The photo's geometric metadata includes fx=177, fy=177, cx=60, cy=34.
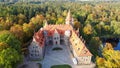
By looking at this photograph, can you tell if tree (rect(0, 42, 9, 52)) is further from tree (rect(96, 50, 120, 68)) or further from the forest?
→ tree (rect(96, 50, 120, 68))

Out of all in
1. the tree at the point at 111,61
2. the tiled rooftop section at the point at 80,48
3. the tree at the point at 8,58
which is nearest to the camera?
the tree at the point at 8,58

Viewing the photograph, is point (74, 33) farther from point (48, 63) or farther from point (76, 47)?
point (48, 63)

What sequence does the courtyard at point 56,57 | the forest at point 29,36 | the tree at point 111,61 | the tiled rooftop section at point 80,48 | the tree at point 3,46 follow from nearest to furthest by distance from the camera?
the tree at point 3,46
the forest at point 29,36
the tree at point 111,61
the tiled rooftop section at point 80,48
the courtyard at point 56,57

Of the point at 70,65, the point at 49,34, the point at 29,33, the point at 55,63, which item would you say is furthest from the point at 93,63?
the point at 29,33

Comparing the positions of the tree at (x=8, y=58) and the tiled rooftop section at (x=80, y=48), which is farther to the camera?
the tiled rooftop section at (x=80, y=48)

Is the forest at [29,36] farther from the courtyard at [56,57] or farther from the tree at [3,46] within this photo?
the courtyard at [56,57]

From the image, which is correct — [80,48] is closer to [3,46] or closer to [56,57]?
[56,57]

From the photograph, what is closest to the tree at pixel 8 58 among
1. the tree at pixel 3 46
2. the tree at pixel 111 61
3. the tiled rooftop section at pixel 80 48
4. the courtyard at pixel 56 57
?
the tree at pixel 3 46

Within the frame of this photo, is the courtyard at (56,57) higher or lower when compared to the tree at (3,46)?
lower

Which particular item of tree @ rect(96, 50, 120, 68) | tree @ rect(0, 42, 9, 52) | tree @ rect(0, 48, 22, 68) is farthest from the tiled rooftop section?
tree @ rect(0, 42, 9, 52)
